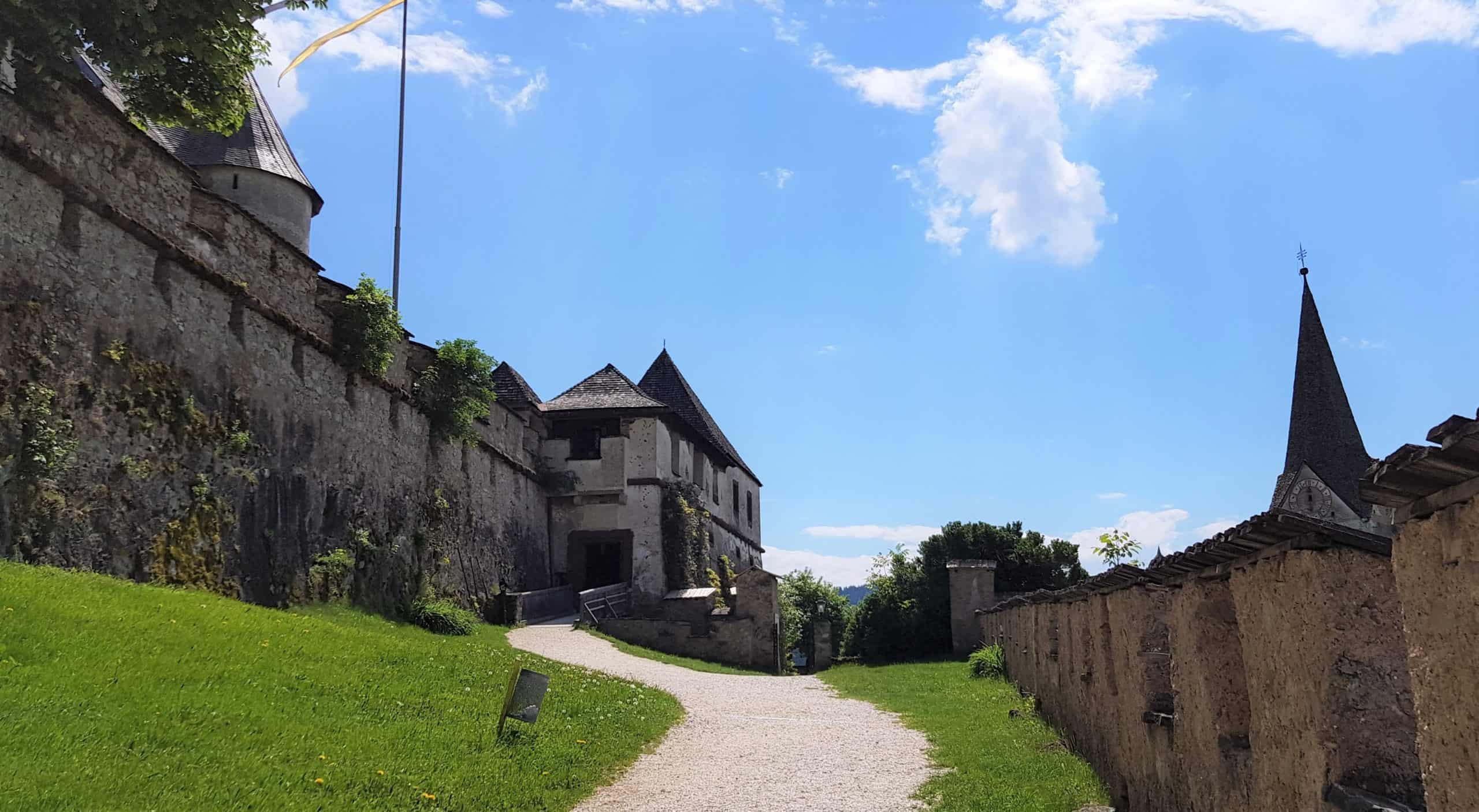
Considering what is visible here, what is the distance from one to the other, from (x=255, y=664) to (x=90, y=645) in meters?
1.47

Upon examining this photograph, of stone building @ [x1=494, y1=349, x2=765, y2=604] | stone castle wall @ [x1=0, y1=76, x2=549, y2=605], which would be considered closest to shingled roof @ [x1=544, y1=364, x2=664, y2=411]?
stone building @ [x1=494, y1=349, x2=765, y2=604]

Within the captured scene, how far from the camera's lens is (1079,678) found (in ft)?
33.7

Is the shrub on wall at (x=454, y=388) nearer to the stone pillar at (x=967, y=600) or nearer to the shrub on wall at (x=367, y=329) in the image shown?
the shrub on wall at (x=367, y=329)

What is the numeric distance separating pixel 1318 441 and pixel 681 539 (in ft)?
71.7

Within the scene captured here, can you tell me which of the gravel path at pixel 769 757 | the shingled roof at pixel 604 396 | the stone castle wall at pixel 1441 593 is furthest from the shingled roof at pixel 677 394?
the stone castle wall at pixel 1441 593

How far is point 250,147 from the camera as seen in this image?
25516 mm

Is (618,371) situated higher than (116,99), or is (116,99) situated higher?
(116,99)

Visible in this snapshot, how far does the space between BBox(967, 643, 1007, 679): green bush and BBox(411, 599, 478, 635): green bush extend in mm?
9811

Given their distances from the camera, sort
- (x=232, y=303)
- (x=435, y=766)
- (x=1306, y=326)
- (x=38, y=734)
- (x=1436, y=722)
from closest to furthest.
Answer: (x=1436, y=722), (x=38, y=734), (x=435, y=766), (x=232, y=303), (x=1306, y=326)

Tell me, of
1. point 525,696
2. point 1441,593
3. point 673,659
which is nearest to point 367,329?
point 673,659

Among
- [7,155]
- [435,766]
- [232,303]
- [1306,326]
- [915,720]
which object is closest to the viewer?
[435,766]

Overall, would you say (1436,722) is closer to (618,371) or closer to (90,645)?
(90,645)

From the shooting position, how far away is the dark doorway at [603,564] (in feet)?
109

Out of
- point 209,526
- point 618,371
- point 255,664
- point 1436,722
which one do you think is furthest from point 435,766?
point 618,371
